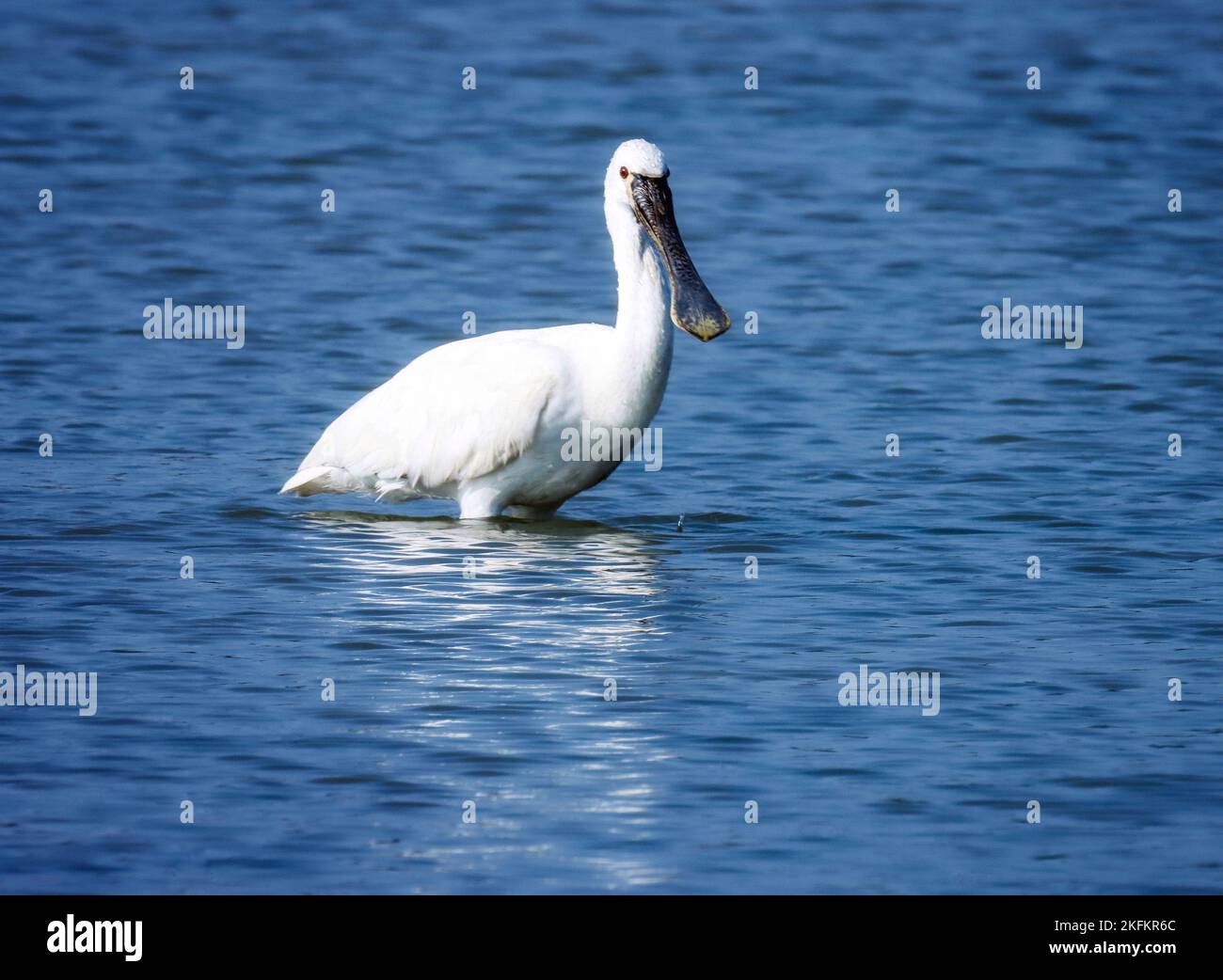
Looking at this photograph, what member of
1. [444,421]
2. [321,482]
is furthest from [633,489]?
[321,482]

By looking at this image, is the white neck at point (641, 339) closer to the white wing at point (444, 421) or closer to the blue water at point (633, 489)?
the white wing at point (444, 421)

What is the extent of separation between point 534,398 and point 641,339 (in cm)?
58

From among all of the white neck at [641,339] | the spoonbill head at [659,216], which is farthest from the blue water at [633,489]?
the spoonbill head at [659,216]

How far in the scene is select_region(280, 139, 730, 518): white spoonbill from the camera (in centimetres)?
1159

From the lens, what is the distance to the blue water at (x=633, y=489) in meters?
7.83

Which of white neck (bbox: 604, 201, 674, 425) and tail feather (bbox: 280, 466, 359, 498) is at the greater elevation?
white neck (bbox: 604, 201, 674, 425)

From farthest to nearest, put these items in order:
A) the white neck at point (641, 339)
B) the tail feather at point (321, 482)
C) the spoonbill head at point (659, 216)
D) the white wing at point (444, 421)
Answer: the tail feather at point (321, 482) < the spoonbill head at point (659, 216) < the white wing at point (444, 421) < the white neck at point (641, 339)

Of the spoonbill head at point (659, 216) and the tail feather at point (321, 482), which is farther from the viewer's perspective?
the tail feather at point (321, 482)

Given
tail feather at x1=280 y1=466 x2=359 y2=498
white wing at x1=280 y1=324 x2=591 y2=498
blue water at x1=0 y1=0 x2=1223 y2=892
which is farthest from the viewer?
tail feather at x1=280 y1=466 x2=359 y2=498

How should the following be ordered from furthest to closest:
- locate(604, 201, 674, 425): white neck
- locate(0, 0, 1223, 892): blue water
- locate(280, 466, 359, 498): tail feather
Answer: locate(280, 466, 359, 498): tail feather < locate(604, 201, 674, 425): white neck < locate(0, 0, 1223, 892): blue water

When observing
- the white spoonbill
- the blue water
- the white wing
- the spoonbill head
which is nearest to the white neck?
the white spoonbill

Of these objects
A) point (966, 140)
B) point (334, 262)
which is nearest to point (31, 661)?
point (334, 262)

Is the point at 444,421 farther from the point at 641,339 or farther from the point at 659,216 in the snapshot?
the point at 659,216

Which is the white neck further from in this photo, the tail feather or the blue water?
the tail feather
